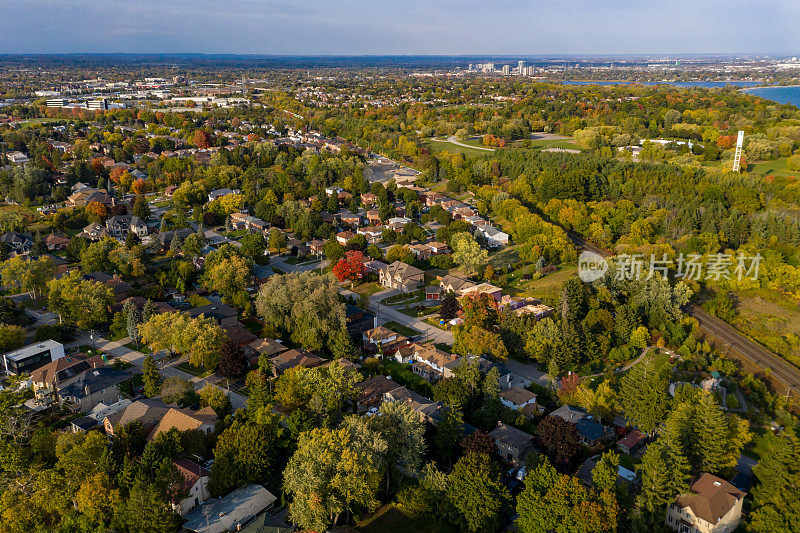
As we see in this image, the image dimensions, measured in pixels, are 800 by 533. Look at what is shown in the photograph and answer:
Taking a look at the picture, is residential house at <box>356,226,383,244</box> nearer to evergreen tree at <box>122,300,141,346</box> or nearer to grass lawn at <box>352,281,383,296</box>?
grass lawn at <box>352,281,383,296</box>

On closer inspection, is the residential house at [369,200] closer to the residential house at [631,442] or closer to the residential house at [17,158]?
the residential house at [631,442]

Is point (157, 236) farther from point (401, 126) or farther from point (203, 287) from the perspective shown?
point (401, 126)

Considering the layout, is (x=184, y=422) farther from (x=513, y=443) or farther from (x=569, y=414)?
(x=569, y=414)

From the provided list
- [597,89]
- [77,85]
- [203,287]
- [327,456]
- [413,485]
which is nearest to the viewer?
[327,456]

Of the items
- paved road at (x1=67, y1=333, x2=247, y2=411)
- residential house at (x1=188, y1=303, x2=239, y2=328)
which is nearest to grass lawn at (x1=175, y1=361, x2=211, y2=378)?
paved road at (x1=67, y1=333, x2=247, y2=411)

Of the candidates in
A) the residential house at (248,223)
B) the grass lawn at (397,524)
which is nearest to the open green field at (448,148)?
the residential house at (248,223)

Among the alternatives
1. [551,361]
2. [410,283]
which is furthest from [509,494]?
[410,283]

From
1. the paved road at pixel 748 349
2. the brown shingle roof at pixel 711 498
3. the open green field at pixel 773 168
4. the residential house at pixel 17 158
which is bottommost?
the paved road at pixel 748 349

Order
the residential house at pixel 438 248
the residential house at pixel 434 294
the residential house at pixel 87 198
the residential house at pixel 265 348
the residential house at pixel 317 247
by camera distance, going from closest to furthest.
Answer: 1. the residential house at pixel 265 348
2. the residential house at pixel 434 294
3. the residential house at pixel 438 248
4. the residential house at pixel 317 247
5. the residential house at pixel 87 198
